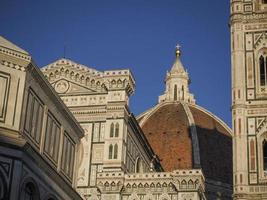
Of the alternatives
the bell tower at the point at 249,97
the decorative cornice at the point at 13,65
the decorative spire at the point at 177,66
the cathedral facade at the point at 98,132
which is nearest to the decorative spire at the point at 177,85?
the decorative spire at the point at 177,66

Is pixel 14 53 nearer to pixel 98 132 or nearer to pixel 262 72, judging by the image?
pixel 98 132

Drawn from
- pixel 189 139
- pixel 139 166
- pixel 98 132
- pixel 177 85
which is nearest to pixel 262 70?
pixel 98 132

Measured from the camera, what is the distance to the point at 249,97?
110 ft

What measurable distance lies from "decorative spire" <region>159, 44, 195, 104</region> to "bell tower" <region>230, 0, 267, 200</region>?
41046 millimetres

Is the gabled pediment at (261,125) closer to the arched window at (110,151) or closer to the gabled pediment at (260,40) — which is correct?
the gabled pediment at (260,40)

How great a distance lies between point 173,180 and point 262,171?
16.0 ft

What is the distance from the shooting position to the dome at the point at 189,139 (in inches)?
2618

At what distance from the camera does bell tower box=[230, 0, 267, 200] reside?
31469mm

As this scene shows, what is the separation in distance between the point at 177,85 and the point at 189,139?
1070cm

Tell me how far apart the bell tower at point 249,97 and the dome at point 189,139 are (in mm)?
30864

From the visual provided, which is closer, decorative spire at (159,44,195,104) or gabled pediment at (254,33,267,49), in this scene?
gabled pediment at (254,33,267,49)

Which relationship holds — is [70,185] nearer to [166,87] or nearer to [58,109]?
[58,109]

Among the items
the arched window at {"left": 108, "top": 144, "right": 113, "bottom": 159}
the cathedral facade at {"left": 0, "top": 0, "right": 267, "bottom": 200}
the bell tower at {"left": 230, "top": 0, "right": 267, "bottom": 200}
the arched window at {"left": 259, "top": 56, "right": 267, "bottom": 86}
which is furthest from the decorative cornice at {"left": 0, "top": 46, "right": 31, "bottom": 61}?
the arched window at {"left": 259, "top": 56, "right": 267, "bottom": 86}

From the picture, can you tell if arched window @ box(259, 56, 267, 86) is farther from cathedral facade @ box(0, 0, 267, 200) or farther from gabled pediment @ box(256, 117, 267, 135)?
gabled pediment @ box(256, 117, 267, 135)
